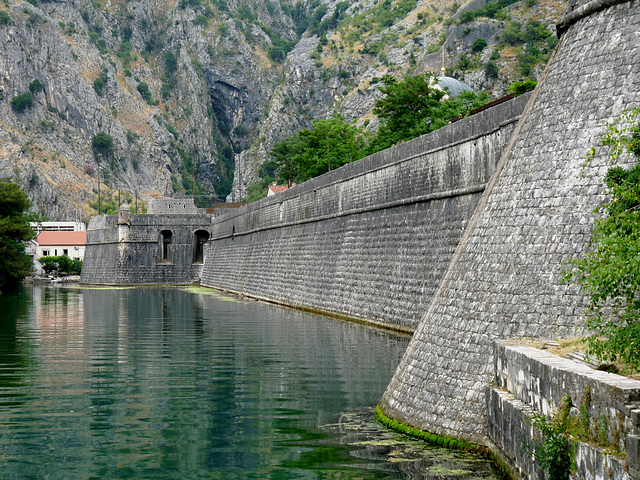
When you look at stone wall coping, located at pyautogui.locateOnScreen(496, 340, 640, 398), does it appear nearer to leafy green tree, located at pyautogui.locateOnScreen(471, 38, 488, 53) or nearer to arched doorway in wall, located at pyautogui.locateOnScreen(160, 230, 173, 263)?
arched doorway in wall, located at pyautogui.locateOnScreen(160, 230, 173, 263)

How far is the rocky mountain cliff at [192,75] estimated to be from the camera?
8525 centimetres

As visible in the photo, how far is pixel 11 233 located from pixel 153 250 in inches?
432

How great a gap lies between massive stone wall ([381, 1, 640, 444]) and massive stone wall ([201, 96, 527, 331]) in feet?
13.4

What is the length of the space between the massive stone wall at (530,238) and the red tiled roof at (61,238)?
78.2 meters

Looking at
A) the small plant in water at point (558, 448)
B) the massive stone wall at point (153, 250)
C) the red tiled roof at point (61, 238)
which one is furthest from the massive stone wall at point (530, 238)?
the red tiled roof at point (61, 238)

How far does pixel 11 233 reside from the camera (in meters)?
44.1

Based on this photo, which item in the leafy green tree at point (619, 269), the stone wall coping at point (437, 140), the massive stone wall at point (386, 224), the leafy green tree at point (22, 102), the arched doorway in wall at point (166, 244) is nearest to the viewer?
the leafy green tree at point (619, 269)

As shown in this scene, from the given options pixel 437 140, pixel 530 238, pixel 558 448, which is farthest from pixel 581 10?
pixel 437 140

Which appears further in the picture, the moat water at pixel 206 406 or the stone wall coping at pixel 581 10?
the stone wall coping at pixel 581 10

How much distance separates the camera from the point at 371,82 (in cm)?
9375

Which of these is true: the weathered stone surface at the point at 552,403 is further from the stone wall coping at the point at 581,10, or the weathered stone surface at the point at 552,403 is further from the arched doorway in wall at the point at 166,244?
the arched doorway in wall at the point at 166,244

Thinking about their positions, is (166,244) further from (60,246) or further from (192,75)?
(192,75)

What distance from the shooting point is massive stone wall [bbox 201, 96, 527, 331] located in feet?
53.9

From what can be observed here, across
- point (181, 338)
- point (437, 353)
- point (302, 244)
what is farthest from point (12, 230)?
point (437, 353)
